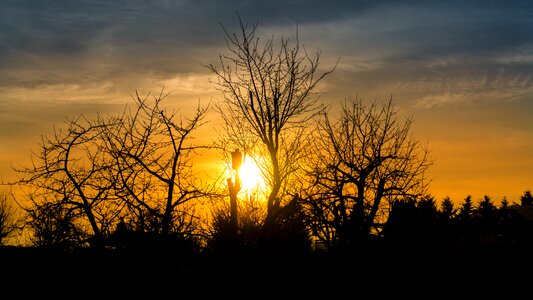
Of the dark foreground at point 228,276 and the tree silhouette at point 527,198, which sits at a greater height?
the tree silhouette at point 527,198

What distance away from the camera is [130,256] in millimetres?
14844

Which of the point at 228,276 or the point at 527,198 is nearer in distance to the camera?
the point at 228,276

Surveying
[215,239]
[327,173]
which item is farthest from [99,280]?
[327,173]

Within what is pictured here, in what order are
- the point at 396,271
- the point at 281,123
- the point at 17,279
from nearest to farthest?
the point at 17,279 → the point at 281,123 → the point at 396,271

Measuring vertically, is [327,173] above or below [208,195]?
above

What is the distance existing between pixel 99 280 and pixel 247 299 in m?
4.22

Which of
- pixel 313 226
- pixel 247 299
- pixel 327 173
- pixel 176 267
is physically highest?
pixel 327 173

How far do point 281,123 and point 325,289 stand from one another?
5.37 m

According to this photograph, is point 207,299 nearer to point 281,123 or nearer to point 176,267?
point 176,267

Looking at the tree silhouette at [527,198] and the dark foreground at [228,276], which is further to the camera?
the tree silhouette at [527,198]

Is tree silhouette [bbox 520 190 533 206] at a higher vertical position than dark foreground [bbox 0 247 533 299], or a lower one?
higher

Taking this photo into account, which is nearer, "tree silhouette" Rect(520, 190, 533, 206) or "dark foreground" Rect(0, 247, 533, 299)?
"dark foreground" Rect(0, 247, 533, 299)

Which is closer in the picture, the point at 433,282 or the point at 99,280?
the point at 99,280

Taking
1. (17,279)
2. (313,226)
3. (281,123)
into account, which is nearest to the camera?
(17,279)
